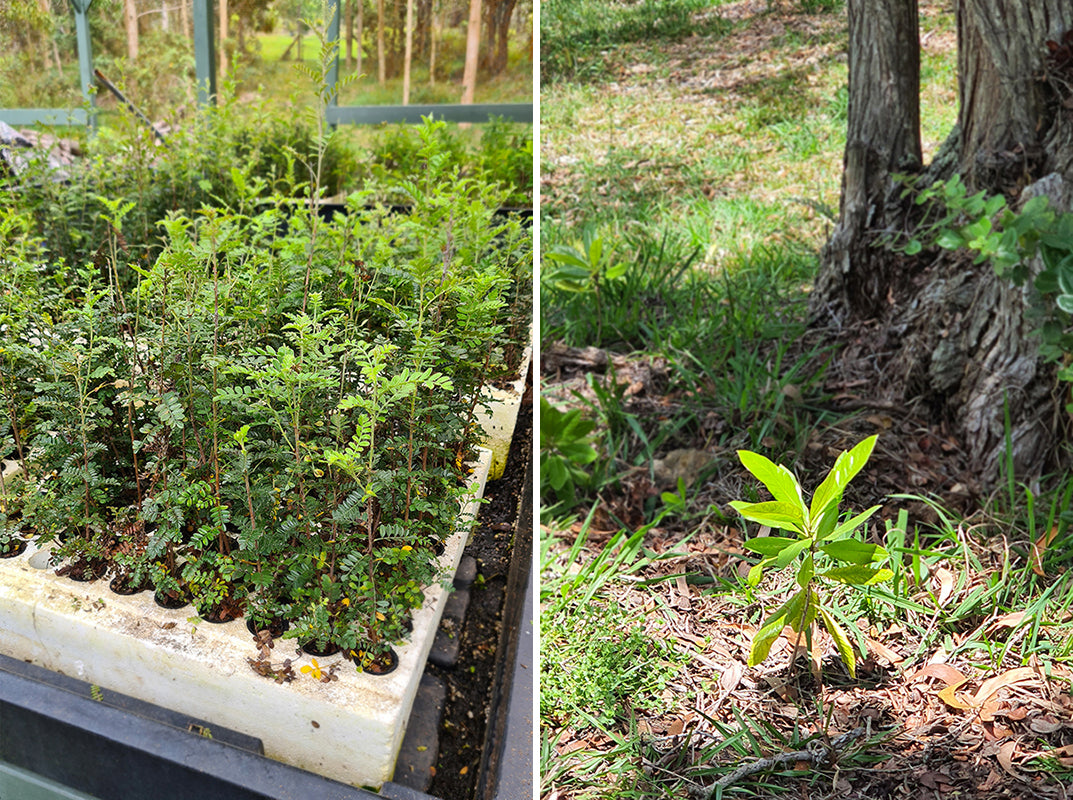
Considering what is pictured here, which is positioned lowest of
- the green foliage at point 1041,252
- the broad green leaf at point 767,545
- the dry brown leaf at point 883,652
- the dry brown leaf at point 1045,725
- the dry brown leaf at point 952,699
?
the dry brown leaf at point 1045,725

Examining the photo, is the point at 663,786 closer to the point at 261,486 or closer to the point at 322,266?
the point at 261,486

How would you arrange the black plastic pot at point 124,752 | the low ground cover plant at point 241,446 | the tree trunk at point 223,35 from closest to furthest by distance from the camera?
1. the black plastic pot at point 124,752
2. the low ground cover plant at point 241,446
3. the tree trunk at point 223,35

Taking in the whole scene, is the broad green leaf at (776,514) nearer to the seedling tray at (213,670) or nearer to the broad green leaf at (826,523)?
the broad green leaf at (826,523)

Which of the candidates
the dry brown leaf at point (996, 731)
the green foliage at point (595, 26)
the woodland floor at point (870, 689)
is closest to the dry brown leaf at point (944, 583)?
the woodland floor at point (870, 689)

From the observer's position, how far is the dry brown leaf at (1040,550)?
1.76m

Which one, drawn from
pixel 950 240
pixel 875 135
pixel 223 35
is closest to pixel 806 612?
pixel 950 240

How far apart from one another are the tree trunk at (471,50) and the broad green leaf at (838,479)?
6207 millimetres

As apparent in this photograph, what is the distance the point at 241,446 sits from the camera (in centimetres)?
138

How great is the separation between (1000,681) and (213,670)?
1457 millimetres

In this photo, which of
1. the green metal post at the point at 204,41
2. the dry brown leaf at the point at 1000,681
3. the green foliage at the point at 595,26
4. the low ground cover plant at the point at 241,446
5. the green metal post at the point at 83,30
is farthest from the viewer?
the green metal post at the point at 204,41

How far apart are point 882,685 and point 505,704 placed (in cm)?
73

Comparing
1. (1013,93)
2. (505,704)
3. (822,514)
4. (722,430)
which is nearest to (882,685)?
(822,514)

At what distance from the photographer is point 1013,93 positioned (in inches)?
81.5

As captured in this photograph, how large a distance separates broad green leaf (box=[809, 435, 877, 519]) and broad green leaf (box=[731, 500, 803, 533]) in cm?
3
